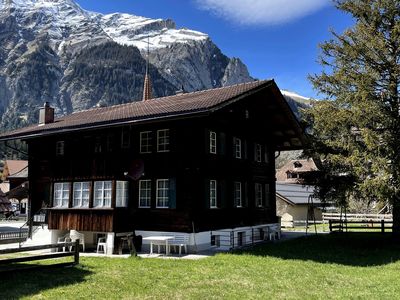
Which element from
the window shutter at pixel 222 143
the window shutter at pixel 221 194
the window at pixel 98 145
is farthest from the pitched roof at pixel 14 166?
the window shutter at pixel 221 194

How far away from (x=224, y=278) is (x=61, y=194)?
11561mm

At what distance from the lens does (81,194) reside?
2141 centimetres

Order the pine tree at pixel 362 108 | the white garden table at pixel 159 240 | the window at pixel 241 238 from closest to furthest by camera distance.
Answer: the white garden table at pixel 159 240 → the pine tree at pixel 362 108 → the window at pixel 241 238

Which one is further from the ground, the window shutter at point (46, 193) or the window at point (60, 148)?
A: the window at point (60, 148)

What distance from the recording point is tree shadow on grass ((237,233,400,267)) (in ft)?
58.2

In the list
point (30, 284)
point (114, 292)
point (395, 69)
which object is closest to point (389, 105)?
point (395, 69)

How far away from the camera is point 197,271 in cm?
1467

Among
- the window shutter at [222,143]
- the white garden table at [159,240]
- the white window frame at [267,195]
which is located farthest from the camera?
the white window frame at [267,195]

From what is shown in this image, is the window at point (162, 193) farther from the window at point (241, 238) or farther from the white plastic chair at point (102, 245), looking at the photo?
the window at point (241, 238)

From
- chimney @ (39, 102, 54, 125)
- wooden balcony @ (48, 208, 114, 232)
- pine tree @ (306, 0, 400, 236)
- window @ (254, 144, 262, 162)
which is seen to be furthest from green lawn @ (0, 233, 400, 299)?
chimney @ (39, 102, 54, 125)

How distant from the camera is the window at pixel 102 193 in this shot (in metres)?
20.6

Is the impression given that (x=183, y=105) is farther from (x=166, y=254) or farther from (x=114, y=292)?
(x=114, y=292)

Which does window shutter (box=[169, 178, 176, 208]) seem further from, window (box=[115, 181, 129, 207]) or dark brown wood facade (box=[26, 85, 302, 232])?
window (box=[115, 181, 129, 207])

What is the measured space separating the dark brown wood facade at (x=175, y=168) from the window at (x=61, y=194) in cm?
22
